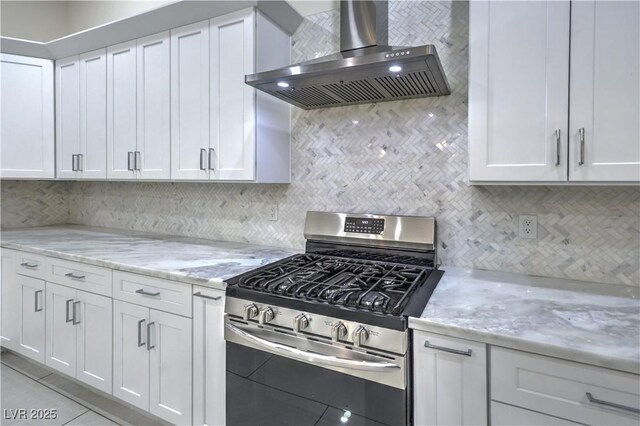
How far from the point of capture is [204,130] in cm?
216

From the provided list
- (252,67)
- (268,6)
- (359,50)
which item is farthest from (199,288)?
(268,6)

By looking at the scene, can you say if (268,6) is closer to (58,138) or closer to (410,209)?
(410,209)

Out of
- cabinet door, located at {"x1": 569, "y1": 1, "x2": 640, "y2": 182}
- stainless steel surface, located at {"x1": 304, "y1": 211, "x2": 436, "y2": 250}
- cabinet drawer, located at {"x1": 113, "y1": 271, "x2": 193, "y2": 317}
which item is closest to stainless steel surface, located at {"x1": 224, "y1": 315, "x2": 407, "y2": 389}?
cabinet drawer, located at {"x1": 113, "y1": 271, "x2": 193, "y2": 317}

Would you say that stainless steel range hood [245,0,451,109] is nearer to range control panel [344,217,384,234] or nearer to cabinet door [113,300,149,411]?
range control panel [344,217,384,234]

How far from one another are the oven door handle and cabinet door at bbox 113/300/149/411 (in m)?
0.62

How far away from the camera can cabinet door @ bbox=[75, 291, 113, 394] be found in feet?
6.41

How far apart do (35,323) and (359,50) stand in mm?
2658

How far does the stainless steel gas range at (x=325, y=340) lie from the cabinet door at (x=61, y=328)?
48.4 inches

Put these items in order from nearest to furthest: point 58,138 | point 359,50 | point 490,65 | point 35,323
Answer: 1. point 490,65
2. point 359,50
3. point 35,323
4. point 58,138

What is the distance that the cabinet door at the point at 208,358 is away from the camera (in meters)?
1.57

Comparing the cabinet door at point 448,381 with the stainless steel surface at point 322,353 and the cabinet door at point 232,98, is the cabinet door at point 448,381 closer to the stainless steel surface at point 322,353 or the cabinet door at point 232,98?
the stainless steel surface at point 322,353

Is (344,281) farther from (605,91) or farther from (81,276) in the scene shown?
(81,276)

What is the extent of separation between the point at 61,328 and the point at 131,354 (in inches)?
27.0

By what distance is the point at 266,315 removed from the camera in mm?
1406
